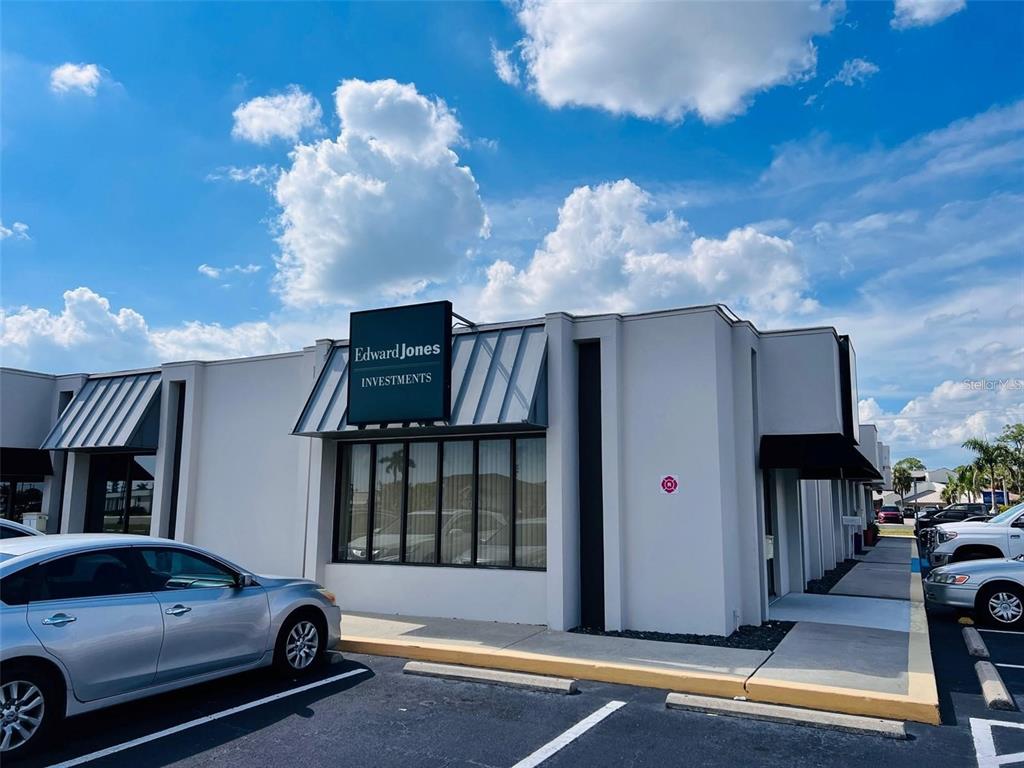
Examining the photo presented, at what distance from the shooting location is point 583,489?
1063 centimetres

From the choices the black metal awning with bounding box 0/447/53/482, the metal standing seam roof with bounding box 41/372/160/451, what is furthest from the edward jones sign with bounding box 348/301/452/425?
the black metal awning with bounding box 0/447/53/482

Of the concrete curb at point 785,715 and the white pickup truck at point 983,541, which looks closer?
the concrete curb at point 785,715

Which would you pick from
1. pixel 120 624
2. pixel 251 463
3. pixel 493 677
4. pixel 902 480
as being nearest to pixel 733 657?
pixel 493 677

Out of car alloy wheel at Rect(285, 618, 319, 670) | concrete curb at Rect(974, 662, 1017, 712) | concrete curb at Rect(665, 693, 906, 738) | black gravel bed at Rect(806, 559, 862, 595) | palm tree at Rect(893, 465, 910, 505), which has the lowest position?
concrete curb at Rect(665, 693, 906, 738)

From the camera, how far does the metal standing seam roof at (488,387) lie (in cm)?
1020

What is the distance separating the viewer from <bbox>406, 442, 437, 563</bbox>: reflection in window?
11.7 meters

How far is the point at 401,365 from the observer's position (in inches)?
440

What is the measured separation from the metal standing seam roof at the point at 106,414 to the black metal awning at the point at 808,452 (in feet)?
37.4

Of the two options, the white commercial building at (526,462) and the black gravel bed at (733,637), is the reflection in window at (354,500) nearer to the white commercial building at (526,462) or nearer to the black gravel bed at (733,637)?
the white commercial building at (526,462)

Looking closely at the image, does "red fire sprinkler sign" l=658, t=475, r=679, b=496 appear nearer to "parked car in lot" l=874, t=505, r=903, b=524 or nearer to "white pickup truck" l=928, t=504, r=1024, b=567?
"white pickup truck" l=928, t=504, r=1024, b=567

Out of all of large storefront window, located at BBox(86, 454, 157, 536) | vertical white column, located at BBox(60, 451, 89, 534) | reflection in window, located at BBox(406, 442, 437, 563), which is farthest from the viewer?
vertical white column, located at BBox(60, 451, 89, 534)

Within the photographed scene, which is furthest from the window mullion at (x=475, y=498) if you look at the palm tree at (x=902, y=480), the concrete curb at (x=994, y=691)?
the palm tree at (x=902, y=480)

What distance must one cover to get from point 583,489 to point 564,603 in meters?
1.64

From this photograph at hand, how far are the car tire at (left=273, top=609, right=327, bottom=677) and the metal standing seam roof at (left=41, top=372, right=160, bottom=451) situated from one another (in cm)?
773
